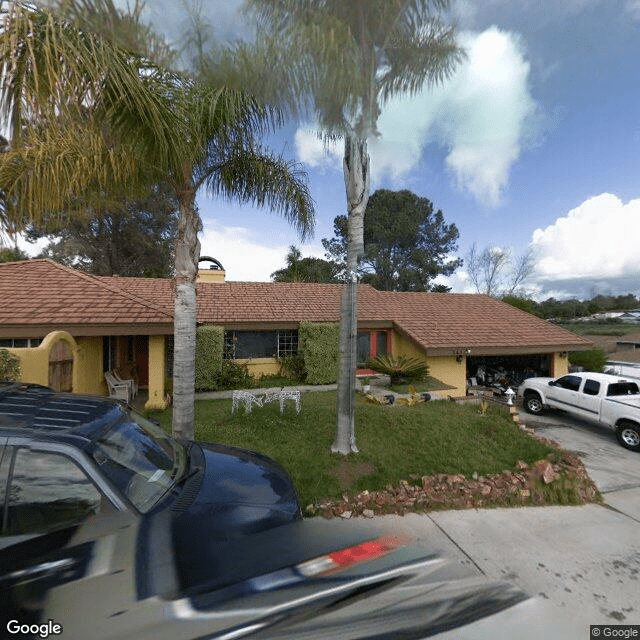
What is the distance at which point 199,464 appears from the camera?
3.26m

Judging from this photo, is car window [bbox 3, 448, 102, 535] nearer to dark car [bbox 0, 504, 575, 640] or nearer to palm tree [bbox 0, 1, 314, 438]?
dark car [bbox 0, 504, 575, 640]

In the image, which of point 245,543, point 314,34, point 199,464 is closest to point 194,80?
point 314,34

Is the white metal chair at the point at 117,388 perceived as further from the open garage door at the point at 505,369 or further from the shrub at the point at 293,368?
Result: the open garage door at the point at 505,369

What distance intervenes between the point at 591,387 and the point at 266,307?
36.8ft

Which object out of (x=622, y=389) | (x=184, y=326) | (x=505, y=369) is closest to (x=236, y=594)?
(x=184, y=326)

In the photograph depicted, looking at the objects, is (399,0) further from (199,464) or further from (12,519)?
(12,519)

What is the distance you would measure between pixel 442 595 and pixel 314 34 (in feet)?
19.7

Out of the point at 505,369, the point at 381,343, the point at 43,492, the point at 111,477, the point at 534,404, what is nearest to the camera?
the point at 43,492

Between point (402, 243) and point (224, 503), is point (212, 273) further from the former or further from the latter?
point (402, 243)

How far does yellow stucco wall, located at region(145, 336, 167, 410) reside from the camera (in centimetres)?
870

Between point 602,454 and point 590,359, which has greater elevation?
point 590,359

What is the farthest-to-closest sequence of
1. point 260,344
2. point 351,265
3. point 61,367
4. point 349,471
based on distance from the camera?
point 260,344 < point 61,367 < point 351,265 < point 349,471

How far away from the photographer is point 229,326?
40.1 ft

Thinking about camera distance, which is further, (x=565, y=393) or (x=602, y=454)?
(x=565, y=393)
